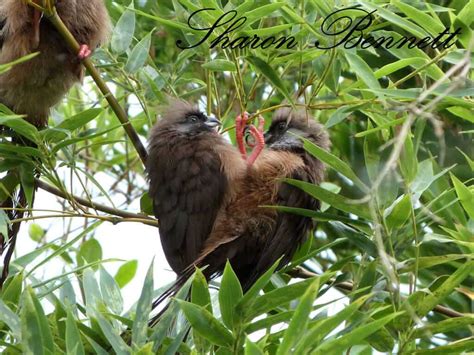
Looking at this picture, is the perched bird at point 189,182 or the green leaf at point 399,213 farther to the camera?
the perched bird at point 189,182

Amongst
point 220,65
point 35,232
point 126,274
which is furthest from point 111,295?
point 35,232

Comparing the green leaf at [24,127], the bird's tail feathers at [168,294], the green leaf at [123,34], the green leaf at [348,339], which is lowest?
the green leaf at [348,339]

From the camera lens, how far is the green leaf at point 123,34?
3809 mm

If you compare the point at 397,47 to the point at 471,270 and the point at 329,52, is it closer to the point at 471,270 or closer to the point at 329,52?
the point at 329,52

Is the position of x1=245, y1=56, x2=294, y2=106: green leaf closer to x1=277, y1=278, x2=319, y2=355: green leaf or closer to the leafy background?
the leafy background

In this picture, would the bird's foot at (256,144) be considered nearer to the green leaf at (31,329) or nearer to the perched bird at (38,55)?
the perched bird at (38,55)

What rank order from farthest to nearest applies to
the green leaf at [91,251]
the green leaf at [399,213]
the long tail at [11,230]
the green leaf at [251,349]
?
the green leaf at [91,251], the long tail at [11,230], the green leaf at [399,213], the green leaf at [251,349]

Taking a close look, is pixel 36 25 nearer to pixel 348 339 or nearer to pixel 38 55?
pixel 38 55

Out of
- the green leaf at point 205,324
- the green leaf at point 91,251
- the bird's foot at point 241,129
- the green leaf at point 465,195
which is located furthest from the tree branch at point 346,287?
the green leaf at point 91,251

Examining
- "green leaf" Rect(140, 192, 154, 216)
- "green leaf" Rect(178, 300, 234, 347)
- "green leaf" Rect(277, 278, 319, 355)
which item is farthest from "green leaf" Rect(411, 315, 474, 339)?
"green leaf" Rect(140, 192, 154, 216)

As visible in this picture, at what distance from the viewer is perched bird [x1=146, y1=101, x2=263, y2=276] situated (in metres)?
3.80

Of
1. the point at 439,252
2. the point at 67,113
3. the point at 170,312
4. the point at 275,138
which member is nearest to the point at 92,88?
the point at 67,113

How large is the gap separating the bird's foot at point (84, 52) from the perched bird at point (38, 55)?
3cm

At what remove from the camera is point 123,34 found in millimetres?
3822
